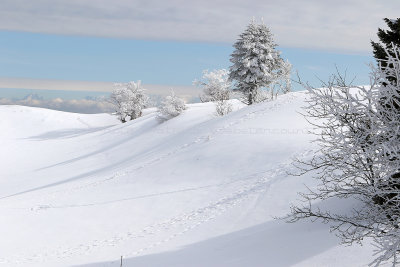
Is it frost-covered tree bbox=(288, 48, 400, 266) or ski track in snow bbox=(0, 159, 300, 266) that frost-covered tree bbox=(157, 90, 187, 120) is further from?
frost-covered tree bbox=(288, 48, 400, 266)

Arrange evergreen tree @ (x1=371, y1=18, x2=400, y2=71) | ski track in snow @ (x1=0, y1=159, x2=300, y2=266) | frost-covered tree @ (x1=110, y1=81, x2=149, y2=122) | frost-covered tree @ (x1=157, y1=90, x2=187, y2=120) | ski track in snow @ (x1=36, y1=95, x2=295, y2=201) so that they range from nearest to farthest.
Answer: evergreen tree @ (x1=371, y1=18, x2=400, y2=71) → ski track in snow @ (x1=0, y1=159, x2=300, y2=266) → ski track in snow @ (x1=36, y1=95, x2=295, y2=201) → frost-covered tree @ (x1=157, y1=90, x2=187, y2=120) → frost-covered tree @ (x1=110, y1=81, x2=149, y2=122)

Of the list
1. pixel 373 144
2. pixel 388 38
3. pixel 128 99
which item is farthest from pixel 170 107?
pixel 373 144

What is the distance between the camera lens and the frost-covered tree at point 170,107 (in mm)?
46719

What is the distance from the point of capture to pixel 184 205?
67.5ft

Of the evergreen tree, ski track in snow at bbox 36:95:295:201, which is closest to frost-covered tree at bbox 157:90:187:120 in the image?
ski track in snow at bbox 36:95:295:201

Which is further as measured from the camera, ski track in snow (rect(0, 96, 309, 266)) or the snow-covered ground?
ski track in snow (rect(0, 96, 309, 266))

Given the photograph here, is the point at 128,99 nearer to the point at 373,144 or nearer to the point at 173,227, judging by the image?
the point at 173,227

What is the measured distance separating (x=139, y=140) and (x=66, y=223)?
780 inches

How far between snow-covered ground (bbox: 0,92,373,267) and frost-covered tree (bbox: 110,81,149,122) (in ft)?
92.8

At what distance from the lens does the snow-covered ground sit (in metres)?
14.0

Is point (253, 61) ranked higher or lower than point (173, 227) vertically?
higher

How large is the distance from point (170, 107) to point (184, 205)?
2694 cm

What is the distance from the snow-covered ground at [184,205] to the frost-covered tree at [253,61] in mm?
6855

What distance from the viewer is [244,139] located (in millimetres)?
26875
